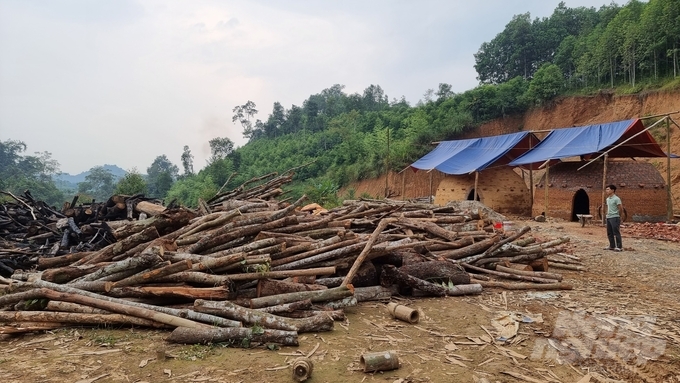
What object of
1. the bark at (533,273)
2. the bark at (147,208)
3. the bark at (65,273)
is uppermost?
the bark at (147,208)

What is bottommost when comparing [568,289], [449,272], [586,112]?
[568,289]

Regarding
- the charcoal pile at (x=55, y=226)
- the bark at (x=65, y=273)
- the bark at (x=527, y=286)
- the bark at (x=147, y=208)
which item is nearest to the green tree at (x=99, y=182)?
the charcoal pile at (x=55, y=226)

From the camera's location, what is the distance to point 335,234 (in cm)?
639

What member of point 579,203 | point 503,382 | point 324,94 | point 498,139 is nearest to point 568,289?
point 503,382

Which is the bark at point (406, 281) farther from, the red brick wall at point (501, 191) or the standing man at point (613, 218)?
the red brick wall at point (501, 191)

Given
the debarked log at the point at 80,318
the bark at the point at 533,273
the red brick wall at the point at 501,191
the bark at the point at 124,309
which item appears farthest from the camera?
the red brick wall at the point at 501,191

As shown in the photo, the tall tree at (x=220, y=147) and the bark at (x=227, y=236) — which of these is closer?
the bark at (x=227, y=236)

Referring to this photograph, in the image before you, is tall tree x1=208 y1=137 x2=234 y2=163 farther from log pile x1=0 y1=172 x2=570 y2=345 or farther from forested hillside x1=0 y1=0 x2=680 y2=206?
log pile x1=0 y1=172 x2=570 y2=345

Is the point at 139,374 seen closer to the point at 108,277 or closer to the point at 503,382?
the point at 108,277

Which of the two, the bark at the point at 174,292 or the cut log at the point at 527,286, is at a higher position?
the bark at the point at 174,292

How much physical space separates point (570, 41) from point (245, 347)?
51330 mm

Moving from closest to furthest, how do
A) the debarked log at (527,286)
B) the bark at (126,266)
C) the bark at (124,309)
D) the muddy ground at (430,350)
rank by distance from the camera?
the muddy ground at (430,350) → the bark at (124,309) → the bark at (126,266) → the debarked log at (527,286)

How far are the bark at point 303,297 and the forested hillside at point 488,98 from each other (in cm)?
1302

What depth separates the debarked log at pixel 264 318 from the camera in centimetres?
393
